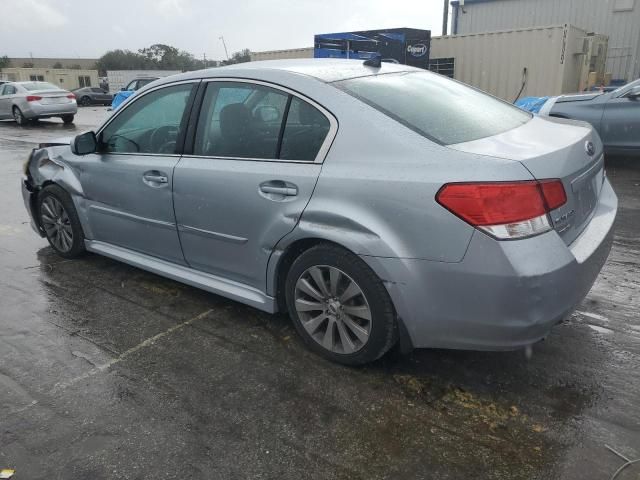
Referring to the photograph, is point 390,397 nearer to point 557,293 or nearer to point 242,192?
point 557,293

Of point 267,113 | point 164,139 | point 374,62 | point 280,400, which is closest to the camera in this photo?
point 280,400

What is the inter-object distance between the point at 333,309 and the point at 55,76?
5459 centimetres

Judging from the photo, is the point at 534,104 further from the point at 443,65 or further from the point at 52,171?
the point at 52,171

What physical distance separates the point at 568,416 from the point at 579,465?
12.8 inches

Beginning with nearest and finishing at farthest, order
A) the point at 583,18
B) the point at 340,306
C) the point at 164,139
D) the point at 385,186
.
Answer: the point at 385,186
the point at 340,306
the point at 164,139
the point at 583,18

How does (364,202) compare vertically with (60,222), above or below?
above

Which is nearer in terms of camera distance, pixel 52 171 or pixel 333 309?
pixel 333 309

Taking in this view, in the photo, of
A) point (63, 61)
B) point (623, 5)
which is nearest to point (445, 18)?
point (623, 5)

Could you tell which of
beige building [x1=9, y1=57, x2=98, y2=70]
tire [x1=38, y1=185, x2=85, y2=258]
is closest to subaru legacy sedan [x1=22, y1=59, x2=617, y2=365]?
tire [x1=38, y1=185, x2=85, y2=258]

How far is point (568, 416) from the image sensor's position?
2449 mm

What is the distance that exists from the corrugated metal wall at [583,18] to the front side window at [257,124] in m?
20.6

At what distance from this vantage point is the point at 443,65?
1423 centimetres

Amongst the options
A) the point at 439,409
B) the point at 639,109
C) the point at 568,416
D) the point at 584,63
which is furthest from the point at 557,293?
the point at 584,63

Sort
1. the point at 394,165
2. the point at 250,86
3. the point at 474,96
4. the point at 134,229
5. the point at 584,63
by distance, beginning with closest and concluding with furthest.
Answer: the point at 394,165
the point at 250,86
the point at 474,96
the point at 134,229
the point at 584,63
